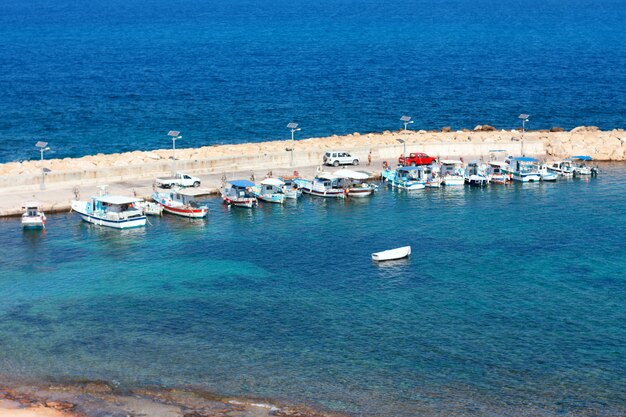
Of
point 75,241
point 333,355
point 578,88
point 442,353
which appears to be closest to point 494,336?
point 442,353

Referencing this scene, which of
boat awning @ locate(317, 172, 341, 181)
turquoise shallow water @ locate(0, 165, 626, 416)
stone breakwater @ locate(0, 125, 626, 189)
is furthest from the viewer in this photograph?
stone breakwater @ locate(0, 125, 626, 189)

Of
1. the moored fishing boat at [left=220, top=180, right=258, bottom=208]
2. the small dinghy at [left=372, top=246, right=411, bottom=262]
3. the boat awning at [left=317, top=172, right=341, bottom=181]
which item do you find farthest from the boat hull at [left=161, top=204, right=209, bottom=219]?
the small dinghy at [left=372, top=246, right=411, bottom=262]

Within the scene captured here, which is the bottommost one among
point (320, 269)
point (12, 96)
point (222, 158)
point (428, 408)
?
point (428, 408)

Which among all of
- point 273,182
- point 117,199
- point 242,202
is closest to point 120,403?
point 117,199

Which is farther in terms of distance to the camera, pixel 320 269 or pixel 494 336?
pixel 320 269

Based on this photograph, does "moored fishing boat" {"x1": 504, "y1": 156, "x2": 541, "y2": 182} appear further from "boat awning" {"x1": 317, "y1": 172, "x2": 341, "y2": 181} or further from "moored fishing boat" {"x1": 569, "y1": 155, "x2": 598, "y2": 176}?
"boat awning" {"x1": 317, "y1": 172, "x2": 341, "y2": 181}

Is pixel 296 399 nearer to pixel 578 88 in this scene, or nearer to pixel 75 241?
pixel 75 241
